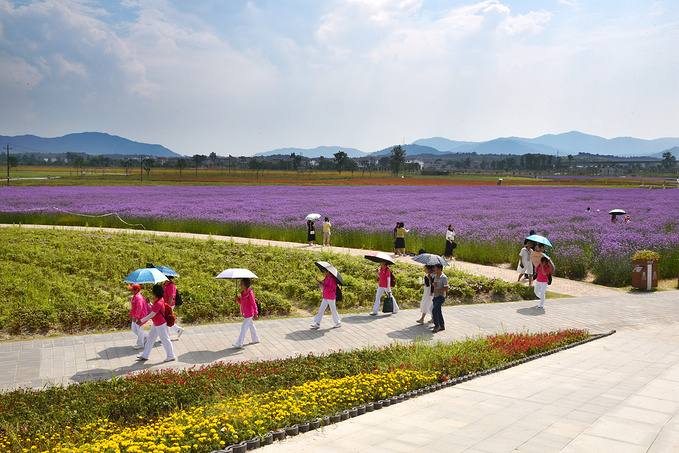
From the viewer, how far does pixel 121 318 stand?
36.4 feet

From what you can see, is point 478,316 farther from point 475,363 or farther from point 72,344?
point 72,344

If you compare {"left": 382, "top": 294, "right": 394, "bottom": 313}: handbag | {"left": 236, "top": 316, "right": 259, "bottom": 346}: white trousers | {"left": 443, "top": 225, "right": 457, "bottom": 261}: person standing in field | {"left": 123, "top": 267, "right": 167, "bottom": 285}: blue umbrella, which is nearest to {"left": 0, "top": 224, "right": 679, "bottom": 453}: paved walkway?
{"left": 236, "top": 316, "right": 259, "bottom": 346}: white trousers

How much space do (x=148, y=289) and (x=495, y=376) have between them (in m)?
8.95

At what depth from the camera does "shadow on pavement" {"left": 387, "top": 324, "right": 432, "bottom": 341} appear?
10805mm

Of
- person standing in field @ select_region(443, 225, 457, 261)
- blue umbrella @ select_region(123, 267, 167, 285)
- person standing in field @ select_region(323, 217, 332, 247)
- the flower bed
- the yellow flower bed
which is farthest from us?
person standing in field @ select_region(323, 217, 332, 247)

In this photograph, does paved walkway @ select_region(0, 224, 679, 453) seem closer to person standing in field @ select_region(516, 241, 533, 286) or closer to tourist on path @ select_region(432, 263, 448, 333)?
tourist on path @ select_region(432, 263, 448, 333)

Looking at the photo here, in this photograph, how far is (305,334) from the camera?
10906mm

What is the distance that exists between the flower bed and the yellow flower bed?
0.04 feet

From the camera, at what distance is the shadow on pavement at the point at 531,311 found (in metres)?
13.2

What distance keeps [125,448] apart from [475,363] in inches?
222

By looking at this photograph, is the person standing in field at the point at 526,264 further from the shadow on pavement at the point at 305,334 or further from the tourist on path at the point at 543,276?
the shadow on pavement at the point at 305,334

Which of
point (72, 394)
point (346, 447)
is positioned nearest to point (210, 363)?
point (72, 394)

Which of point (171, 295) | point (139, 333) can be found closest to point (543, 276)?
point (171, 295)

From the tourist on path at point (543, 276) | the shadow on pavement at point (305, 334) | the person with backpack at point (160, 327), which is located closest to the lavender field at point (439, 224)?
the tourist on path at point (543, 276)
